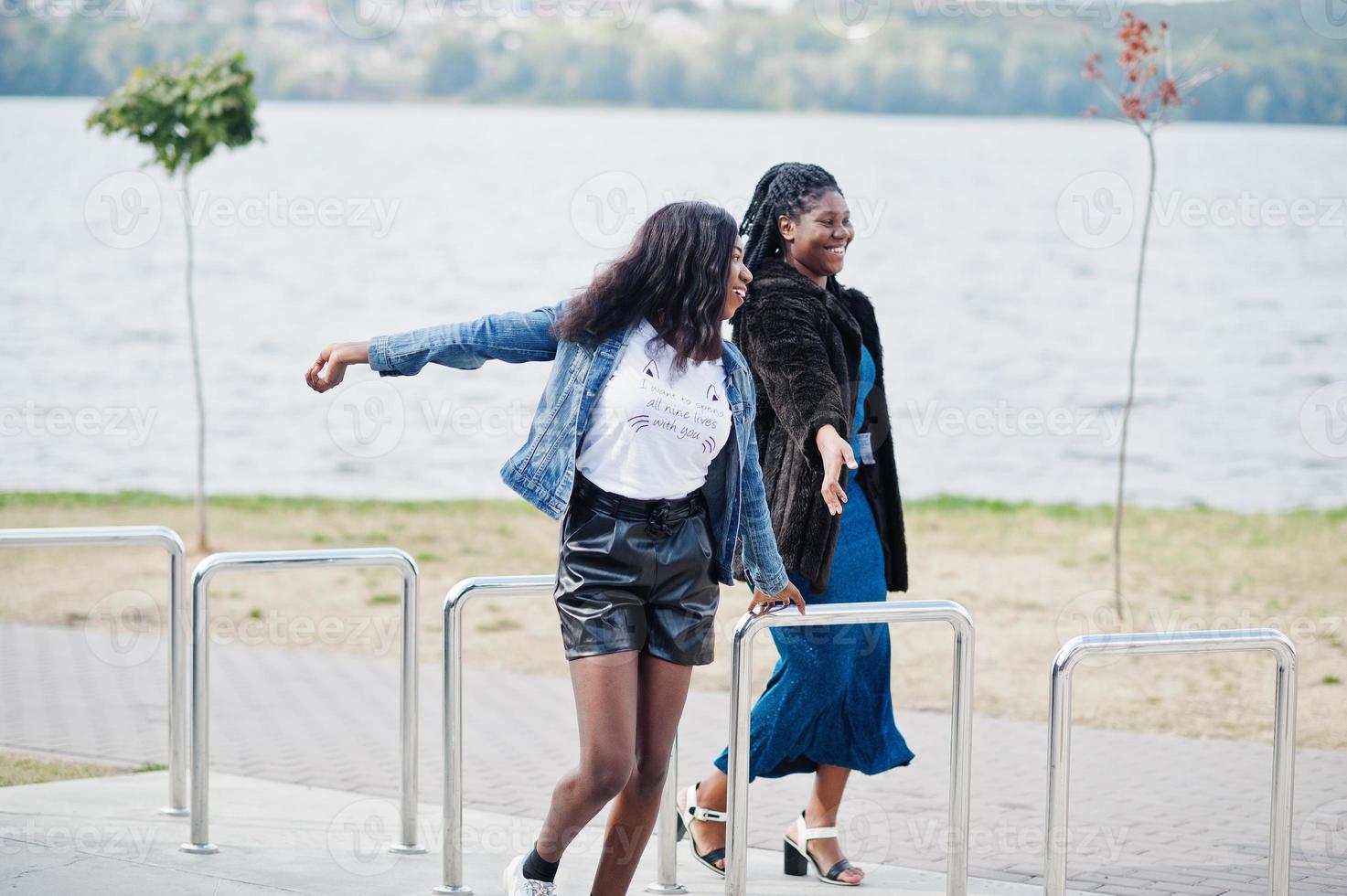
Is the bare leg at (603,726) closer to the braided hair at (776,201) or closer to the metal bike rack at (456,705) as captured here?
the metal bike rack at (456,705)

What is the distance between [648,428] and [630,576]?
328 mm

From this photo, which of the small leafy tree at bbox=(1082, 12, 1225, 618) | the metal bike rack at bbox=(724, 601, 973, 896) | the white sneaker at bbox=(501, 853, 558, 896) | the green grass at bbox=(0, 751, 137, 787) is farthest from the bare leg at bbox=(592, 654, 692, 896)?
the small leafy tree at bbox=(1082, 12, 1225, 618)

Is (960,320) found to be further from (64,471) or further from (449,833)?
(449,833)

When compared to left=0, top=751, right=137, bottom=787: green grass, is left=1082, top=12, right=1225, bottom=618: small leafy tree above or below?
above

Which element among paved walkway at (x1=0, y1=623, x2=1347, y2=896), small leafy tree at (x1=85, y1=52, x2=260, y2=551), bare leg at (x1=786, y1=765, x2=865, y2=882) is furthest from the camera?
small leafy tree at (x1=85, y1=52, x2=260, y2=551)

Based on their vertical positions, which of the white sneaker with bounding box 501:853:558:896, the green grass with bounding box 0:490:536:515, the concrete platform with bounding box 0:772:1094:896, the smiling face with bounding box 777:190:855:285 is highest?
the smiling face with bounding box 777:190:855:285

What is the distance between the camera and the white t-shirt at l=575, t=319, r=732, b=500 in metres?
3.64

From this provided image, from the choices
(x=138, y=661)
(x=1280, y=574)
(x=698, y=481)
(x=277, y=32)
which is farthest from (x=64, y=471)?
(x=277, y=32)

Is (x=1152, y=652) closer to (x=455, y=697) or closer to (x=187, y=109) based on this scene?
(x=455, y=697)

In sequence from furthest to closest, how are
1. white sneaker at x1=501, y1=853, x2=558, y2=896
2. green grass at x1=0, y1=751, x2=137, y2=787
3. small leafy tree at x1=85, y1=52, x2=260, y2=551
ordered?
small leafy tree at x1=85, y1=52, x2=260, y2=551 < green grass at x1=0, y1=751, x2=137, y2=787 < white sneaker at x1=501, y1=853, x2=558, y2=896

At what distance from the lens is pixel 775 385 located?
14.0 ft

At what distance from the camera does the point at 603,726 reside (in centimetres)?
362

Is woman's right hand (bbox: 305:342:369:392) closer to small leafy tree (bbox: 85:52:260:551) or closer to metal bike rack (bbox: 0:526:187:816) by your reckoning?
metal bike rack (bbox: 0:526:187:816)

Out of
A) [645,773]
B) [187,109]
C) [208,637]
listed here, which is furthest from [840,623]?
[187,109]
